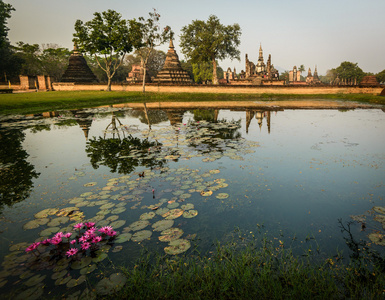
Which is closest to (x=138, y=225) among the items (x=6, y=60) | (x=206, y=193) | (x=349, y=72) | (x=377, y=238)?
(x=206, y=193)

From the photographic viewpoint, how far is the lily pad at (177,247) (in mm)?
2578

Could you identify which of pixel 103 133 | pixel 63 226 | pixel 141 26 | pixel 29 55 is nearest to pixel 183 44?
pixel 141 26

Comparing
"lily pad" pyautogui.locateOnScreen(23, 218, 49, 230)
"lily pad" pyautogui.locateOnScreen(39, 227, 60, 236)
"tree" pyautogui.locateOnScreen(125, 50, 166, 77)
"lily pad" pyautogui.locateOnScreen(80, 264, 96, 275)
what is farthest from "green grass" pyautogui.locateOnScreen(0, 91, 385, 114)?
"tree" pyautogui.locateOnScreen(125, 50, 166, 77)

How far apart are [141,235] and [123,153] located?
154 inches

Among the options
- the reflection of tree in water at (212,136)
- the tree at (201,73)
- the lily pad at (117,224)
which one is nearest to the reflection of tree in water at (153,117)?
the reflection of tree in water at (212,136)

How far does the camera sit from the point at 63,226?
10.1 ft

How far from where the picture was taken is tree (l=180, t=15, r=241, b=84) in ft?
116

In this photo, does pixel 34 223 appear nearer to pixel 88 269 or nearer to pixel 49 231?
pixel 49 231

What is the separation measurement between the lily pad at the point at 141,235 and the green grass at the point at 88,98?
56.8 feet

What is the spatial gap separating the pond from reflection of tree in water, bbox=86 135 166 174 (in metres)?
0.03

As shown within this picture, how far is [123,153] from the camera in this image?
20.9ft

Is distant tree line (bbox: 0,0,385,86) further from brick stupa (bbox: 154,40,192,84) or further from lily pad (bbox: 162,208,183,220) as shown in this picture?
lily pad (bbox: 162,208,183,220)

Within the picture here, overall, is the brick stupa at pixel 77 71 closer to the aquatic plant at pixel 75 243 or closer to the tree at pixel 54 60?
the tree at pixel 54 60

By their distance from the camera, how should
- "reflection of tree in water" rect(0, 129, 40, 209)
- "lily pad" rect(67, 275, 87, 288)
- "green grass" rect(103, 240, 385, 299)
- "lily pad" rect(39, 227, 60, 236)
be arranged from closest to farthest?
"green grass" rect(103, 240, 385, 299), "lily pad" rect(67, 275, 87, 288), "lily pad" rect(39, 227, 60, 236), "reflection of tree in water" rect(0, 129, 40, 209)
